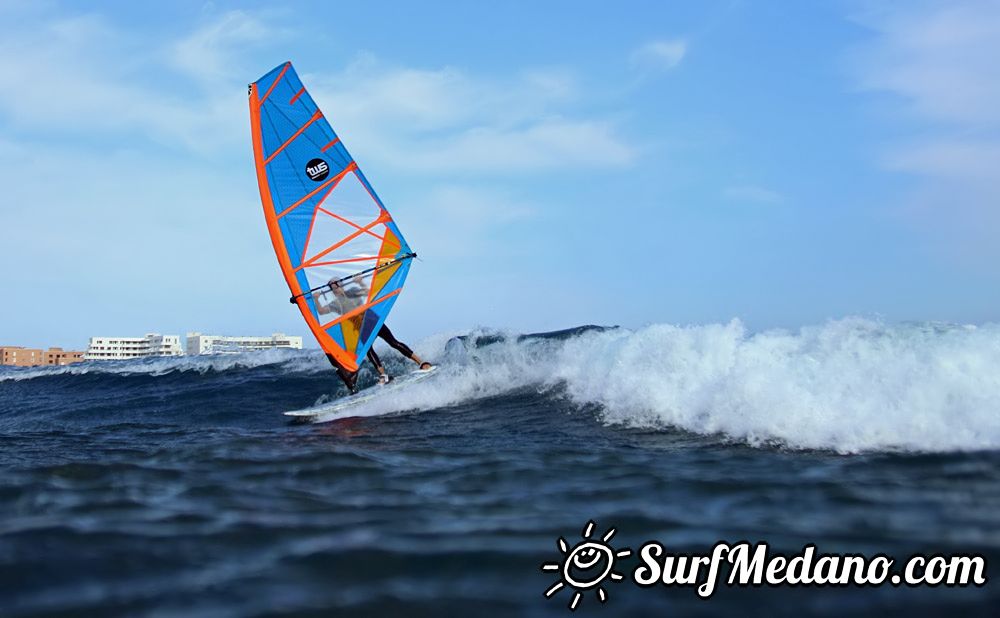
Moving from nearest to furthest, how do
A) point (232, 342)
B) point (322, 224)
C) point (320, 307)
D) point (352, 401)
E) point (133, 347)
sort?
point (352, 401)
point (320, 307)
point (322, 224)
point (232, 342)
point (133, 347)

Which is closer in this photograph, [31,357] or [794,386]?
[794,386]

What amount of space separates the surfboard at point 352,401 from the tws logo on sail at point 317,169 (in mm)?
3619

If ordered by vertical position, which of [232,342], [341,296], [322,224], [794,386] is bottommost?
[794,386]

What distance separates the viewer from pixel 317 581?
3311mm

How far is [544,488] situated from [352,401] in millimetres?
7151

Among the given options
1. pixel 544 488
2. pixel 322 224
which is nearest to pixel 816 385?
pixel 544 488

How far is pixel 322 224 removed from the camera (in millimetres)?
12492

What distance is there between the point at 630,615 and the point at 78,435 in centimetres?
823

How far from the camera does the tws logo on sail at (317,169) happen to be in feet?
41.4

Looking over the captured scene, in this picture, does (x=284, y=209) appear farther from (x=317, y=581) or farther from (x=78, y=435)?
(x=317, y=581)

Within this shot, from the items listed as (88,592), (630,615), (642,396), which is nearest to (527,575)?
(630,615)

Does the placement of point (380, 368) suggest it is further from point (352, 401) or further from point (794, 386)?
point (794, 386)

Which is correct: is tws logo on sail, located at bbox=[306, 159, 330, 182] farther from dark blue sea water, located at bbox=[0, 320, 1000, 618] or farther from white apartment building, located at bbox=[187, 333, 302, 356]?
white apartment building, located at bbox=[187, 333, 302, 356]

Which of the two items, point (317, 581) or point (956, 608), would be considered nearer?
point (956, 608)
